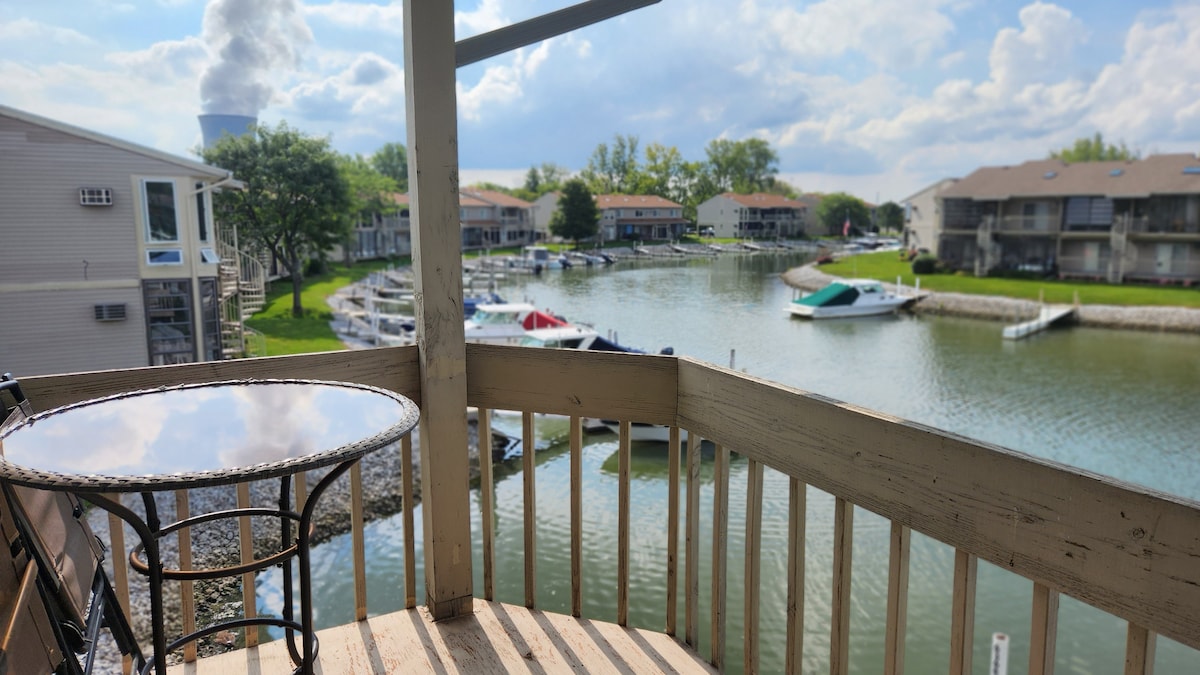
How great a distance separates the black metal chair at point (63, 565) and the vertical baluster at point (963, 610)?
3.52 ft

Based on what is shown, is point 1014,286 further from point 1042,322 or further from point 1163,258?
point 1163,258

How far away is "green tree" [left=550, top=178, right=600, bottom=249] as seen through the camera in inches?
556

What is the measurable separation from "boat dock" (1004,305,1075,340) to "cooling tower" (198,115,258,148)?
1817cm

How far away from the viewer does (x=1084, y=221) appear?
23984 millimetres

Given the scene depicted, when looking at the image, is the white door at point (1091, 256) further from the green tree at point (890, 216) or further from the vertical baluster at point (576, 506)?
the vertical baluster at point (576, 506)

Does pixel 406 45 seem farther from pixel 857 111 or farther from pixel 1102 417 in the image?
pixel 857 111

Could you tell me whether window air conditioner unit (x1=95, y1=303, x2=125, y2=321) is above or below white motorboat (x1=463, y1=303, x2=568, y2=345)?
above

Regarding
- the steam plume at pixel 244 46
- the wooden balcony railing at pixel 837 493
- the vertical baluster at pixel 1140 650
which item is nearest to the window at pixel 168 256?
the steam plume at pixel 244 46

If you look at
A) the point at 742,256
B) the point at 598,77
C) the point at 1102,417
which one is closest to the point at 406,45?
the point at 742,256

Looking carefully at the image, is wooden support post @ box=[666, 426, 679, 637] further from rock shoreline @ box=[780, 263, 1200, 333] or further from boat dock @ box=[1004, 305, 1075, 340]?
boat dock @ box=[1004, 305, 1075, 340]

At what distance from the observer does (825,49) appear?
116 feet

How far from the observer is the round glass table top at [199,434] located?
0.83 m

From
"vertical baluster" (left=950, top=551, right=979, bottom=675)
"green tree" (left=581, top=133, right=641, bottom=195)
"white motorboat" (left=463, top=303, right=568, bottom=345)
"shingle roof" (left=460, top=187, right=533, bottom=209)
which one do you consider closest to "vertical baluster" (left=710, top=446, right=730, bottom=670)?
"vertical baluster" (left=950, top=551, right=979, bottom=675)

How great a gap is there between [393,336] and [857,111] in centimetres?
3239
